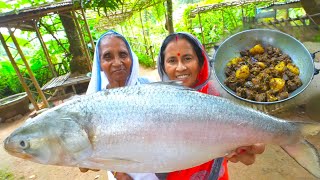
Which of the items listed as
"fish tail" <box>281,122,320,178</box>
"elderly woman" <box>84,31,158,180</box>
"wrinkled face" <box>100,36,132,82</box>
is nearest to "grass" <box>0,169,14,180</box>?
"elderly woman" <box>84,31,158,180</box>

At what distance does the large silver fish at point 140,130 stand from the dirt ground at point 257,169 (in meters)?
2.97

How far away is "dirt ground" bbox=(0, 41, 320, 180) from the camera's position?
391 centimetres

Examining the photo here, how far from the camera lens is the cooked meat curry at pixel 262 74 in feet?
10.5

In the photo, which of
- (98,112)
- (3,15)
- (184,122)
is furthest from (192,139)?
(3,15)

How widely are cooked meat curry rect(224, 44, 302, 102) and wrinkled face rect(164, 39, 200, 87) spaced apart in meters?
1.47

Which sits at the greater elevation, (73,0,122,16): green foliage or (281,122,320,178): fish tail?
(73,0,122,16): green foliage

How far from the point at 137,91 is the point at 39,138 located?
20.8 inches

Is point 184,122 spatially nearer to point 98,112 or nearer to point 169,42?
point 98,112

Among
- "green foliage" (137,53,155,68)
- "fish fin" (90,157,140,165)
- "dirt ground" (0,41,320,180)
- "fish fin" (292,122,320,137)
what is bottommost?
"dirt ground" (0,41,320,180)

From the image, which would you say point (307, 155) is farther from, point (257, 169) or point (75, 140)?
point (257, 169)

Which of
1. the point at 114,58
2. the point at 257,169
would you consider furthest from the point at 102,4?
the point at 257,169

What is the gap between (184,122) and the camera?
1.29 meters

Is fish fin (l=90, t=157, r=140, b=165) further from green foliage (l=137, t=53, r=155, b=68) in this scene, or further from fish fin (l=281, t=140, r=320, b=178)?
green foliage (l=137, t=53, r=155, b=68)

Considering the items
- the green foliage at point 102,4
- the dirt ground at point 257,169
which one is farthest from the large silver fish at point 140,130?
the green foliage at point 102,4
